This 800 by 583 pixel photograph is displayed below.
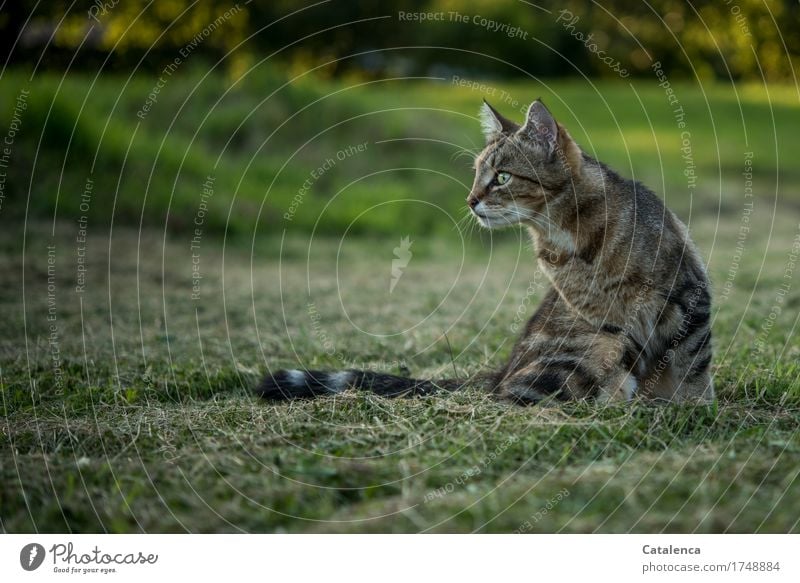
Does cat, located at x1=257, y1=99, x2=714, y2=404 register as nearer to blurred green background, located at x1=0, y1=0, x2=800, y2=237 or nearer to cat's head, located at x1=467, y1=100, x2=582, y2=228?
cat's head, located at x1=467, y1=100, x2=582, y2=228

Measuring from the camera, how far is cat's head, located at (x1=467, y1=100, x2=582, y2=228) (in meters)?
4.21

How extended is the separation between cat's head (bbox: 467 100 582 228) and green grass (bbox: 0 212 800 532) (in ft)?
3.28

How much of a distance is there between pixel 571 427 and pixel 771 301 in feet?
12.7

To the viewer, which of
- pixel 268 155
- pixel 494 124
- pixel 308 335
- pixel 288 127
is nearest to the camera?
pixel 494 124

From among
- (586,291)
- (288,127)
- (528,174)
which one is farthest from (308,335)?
(288,127)

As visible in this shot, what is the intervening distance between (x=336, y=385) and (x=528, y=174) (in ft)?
4.95

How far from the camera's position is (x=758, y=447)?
10.6 feet

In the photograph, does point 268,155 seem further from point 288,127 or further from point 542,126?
point 542,126

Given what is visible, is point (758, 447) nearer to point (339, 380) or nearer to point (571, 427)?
point (571, 427)

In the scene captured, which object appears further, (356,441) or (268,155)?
(268,155)

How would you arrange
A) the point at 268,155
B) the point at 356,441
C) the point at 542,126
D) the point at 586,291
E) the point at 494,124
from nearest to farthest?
the point at 356,441 < the point at 586,291 < the point at 542,126 < the point at 494,124 < the point at 268,155

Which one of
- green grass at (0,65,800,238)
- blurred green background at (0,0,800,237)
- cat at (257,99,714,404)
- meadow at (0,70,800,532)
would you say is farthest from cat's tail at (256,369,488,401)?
green grass at (0,65,800,238)

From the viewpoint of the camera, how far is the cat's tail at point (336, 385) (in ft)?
13.5

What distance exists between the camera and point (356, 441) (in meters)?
3.44
